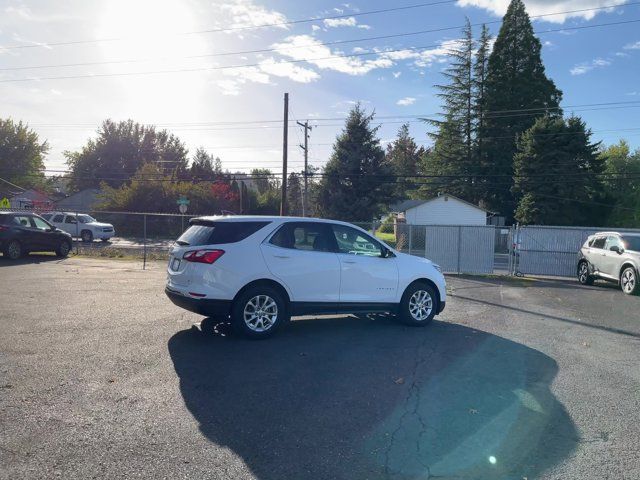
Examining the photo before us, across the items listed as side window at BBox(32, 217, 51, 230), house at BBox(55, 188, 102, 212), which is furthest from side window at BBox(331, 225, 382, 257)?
house at BBox(55, 188, 102, 212)

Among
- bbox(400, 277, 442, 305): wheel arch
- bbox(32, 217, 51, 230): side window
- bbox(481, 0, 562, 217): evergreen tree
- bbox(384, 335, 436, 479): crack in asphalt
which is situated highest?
bbox(481, 0, 562, 217): evergreen tree

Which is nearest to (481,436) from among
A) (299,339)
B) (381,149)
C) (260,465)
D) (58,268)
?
(260,465)

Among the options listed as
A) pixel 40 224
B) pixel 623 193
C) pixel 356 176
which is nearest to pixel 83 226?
pixel 40 224

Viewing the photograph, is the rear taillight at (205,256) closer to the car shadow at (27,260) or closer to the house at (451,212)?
the car shadow at (27,260)

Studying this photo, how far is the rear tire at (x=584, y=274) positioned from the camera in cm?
1642

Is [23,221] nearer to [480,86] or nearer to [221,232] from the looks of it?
[221,232]

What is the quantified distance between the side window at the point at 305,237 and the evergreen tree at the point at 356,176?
3699cm

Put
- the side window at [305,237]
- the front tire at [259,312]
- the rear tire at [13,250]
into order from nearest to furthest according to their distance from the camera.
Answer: the front tire at [259,312] < the side window at [305,237] < the rear tire at [13,250]

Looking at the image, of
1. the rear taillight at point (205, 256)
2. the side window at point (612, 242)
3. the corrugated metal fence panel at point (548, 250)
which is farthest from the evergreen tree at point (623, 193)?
the rear taillight at point (205, 256)

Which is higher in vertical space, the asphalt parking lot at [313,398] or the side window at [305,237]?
the side window at [305,237]

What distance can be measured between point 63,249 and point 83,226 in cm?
1434

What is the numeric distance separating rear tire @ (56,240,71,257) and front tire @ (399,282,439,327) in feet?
52.7

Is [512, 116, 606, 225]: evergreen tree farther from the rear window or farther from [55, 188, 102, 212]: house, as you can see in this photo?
[55, 188, 102, 212]: house

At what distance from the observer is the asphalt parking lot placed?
12.6 ft
